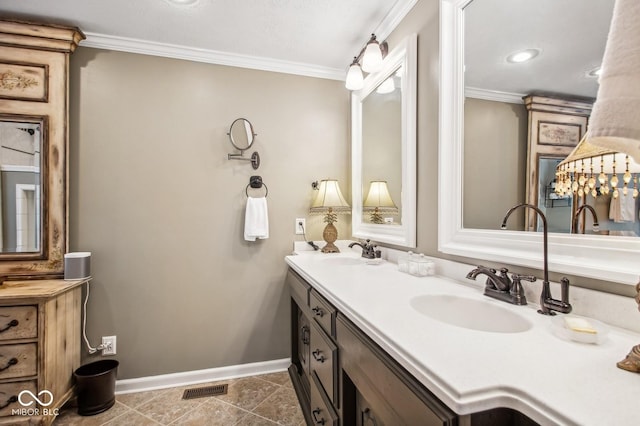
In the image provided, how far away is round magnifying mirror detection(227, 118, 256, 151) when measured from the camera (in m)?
2.22

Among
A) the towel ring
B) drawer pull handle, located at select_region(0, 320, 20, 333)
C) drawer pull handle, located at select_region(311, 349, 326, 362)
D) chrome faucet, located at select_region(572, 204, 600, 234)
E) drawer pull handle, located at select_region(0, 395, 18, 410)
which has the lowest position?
drawer pull handle, located at select_region(0, 395, 18, 410)

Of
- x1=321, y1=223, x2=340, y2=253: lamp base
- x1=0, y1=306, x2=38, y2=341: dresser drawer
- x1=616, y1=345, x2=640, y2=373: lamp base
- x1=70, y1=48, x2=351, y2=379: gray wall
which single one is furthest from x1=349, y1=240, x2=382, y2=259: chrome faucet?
x1=0, y1=306, x2=38, y2=341: dresser drawer

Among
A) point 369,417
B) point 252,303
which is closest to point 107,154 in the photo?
point 252,303

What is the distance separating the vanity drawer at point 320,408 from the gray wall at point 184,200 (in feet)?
3.08

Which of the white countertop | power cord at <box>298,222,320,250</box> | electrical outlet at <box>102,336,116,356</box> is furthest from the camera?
power cord at <box>298,222,320,250</box>

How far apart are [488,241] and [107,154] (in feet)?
7.65

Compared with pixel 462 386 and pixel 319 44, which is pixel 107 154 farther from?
pixel 462 386

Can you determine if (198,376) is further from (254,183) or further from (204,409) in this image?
(254,183)

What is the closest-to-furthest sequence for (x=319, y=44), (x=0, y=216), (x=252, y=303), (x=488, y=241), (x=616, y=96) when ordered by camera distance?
(x=616, y=96) → (x=488, y=241) → (x=0, y=216) → (x=319, y=44) → (x=252, y=303)

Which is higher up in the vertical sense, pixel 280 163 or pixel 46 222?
pixel 280 163

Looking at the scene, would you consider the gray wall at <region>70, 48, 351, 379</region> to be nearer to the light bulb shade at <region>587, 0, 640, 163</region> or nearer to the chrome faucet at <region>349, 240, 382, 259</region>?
the chrome faucet at <region>349, 240, 382, 259</region>

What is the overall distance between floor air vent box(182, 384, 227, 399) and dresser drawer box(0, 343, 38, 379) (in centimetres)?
84

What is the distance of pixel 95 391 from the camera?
1.80 metres

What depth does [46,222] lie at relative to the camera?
1841mm
